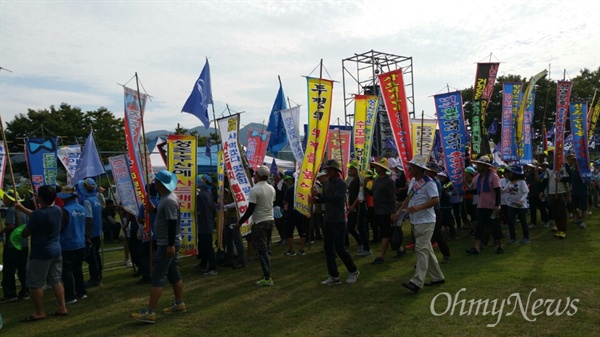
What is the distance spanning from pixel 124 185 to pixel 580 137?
10946 mm

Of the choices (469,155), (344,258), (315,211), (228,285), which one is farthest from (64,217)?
(469,155)

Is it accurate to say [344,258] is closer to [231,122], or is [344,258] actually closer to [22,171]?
[231,122]

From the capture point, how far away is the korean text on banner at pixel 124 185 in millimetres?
9329

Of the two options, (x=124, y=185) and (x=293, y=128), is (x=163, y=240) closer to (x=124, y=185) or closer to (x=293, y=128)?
(x=124, y=185)

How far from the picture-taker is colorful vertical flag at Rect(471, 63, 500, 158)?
12.7 m

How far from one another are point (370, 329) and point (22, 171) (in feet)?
88.8

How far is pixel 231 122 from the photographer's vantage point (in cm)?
952

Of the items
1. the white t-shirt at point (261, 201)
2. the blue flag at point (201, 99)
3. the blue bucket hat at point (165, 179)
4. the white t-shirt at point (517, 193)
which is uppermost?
the blue flag at point (201, 99)

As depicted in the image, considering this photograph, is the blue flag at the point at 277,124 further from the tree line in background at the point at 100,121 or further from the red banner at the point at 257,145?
A: the tree line in background at the point at 100,121

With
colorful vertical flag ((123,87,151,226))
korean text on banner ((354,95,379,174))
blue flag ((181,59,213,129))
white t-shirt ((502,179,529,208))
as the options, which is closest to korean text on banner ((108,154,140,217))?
colorful vertical flag ((123,87,151,226))

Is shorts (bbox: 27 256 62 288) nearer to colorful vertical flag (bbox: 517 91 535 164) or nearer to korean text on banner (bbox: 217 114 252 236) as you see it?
korean text on banner (bbox: 217 114 252 236)

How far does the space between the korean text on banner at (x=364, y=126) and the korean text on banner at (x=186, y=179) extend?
167 inches

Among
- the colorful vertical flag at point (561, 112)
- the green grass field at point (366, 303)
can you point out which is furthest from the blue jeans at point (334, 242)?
the colorful vertical flag at point (561, 112)

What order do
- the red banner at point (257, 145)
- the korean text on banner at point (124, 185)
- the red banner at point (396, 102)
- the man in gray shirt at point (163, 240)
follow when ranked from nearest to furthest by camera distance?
the man in gray shirt at point (163, 240) < the korean text on banner at point (124, 185) < the red banner at point (396, 102) < the red banner at point (257, 145)
